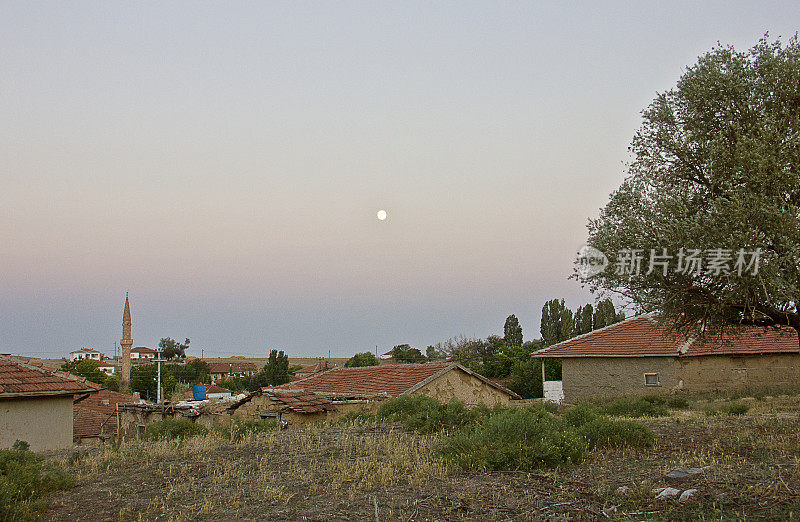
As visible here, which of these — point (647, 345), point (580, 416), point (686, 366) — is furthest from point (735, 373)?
point (580, 416)

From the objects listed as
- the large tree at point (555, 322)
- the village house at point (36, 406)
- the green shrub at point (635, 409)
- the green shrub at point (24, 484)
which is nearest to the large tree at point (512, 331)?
the large tree at point (555, 322)

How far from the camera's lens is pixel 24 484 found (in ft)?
27.4

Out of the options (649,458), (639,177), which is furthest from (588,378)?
(649,458)

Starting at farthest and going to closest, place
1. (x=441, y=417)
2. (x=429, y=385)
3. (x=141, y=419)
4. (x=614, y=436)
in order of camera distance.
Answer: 1. (x=141, y=419)
2. (x=429, y=385)
3. (x=441, y=417)
4. (x=614, y=436)

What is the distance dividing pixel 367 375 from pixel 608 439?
20072mm

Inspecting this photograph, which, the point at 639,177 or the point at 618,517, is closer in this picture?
the point at 618,517

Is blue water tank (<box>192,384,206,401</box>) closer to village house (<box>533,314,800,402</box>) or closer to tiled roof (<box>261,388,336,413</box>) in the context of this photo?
tiled roof (<box>261,388,336,413</box>)

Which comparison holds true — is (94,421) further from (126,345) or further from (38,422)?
(126,345)

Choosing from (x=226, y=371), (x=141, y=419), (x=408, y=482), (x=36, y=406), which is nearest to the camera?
(x=408, y=482)

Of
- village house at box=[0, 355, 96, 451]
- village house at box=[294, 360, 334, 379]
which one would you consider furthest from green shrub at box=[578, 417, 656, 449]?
village house at box=[294, 360, 334, 379]

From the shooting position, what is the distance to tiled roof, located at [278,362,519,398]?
24.9 metres

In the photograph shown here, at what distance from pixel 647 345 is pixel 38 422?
22.8 meters

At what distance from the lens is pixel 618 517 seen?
640cm

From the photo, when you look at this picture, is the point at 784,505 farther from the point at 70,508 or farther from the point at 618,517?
the point at 70,508
